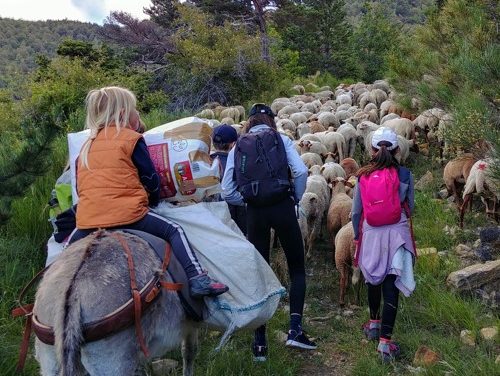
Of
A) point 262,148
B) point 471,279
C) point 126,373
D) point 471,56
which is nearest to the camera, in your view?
point 126,373

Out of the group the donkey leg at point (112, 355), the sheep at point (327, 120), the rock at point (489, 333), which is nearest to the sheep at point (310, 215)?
the rock at point (489, 333)

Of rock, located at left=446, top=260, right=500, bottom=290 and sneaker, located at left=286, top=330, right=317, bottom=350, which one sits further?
rock, located at left=446, top=260, right=500, bottom=290

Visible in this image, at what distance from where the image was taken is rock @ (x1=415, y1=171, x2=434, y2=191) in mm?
10445

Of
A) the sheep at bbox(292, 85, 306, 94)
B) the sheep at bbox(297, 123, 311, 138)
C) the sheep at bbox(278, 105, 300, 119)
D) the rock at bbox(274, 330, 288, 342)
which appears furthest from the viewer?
the sheep at bbox(292, 85, 306, 94)

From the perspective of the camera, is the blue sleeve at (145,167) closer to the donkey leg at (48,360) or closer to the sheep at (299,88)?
the donkey leg at (48,360)

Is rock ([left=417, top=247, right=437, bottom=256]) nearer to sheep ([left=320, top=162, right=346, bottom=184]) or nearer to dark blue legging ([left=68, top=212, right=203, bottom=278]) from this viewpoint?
sheep ([left=320, top=162, right=346, bottom=184])

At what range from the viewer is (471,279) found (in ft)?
17.7

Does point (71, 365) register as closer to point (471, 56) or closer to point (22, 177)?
point (22, 177)

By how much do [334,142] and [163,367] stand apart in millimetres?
8697

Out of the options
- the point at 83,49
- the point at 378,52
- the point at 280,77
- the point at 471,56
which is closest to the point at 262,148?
the point at 471,56

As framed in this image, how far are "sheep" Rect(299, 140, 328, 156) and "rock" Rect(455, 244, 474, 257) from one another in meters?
4.74

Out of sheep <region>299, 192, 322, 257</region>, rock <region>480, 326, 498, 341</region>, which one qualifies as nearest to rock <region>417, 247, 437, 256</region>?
sheep <region>299, 192, 322, 257</region>

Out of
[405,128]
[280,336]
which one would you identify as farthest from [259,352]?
[405,128]

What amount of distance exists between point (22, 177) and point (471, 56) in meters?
3.95
